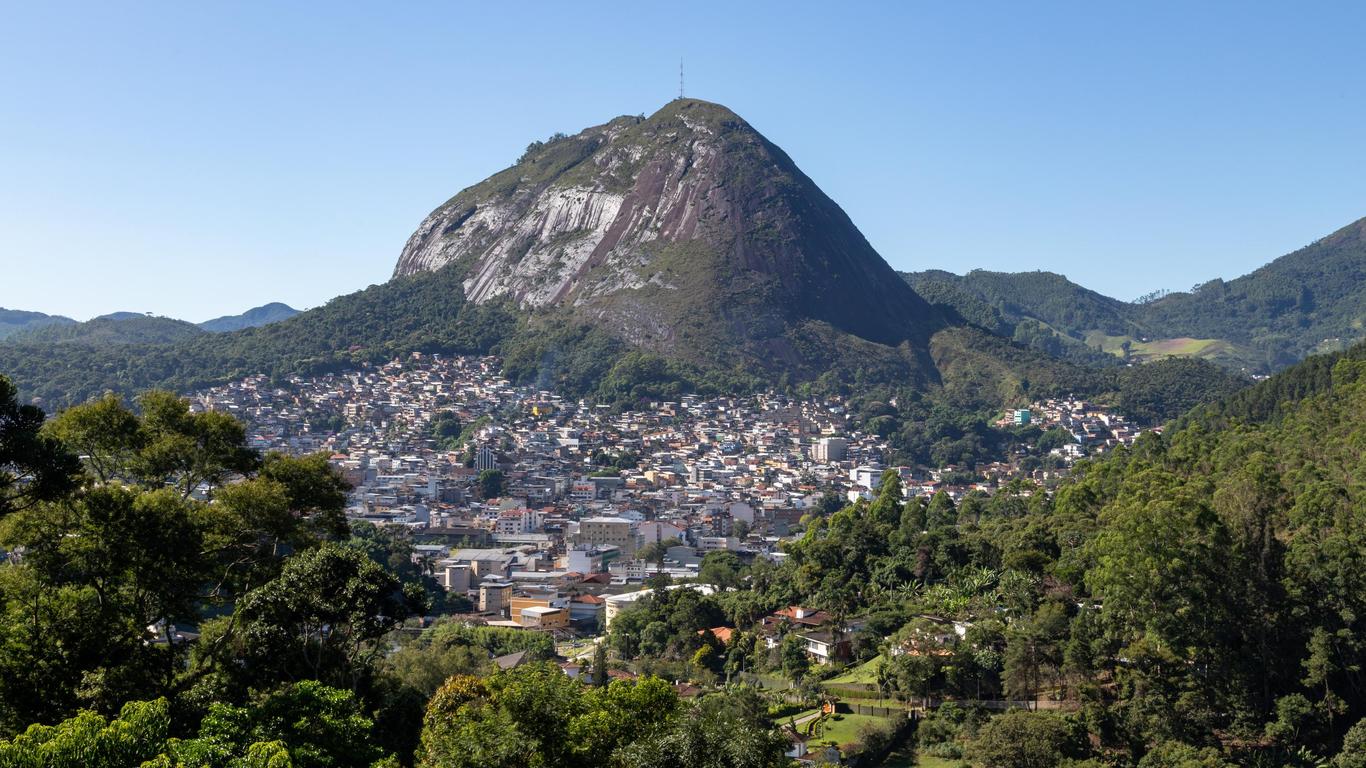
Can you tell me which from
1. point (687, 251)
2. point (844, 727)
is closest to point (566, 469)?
point (687, 251)

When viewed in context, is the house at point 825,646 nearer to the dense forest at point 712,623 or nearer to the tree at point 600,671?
the dense forest at point 712,623

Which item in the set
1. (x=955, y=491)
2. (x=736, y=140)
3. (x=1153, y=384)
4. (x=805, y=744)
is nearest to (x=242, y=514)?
(x=805, y=744)

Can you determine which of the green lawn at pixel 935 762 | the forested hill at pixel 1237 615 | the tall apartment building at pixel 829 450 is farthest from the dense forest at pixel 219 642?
the tall apartment building at pixel 829 450

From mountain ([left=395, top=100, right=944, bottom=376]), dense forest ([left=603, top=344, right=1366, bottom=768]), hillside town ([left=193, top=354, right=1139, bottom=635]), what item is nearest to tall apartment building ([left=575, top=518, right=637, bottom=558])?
hillside town ([left=193, top=354, right=1139, bottom=635])

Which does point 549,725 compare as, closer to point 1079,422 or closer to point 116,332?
point 1079,422

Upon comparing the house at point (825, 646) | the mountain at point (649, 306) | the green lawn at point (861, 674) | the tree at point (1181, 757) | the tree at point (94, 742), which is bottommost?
the tree at point (1181, 757)
